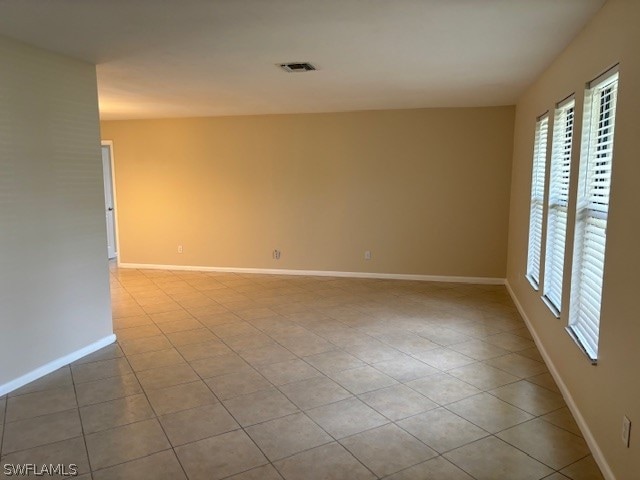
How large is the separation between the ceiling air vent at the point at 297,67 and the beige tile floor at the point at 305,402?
7.53 ft

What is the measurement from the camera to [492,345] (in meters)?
3.96

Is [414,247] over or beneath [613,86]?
beneath

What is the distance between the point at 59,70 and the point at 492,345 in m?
4.02

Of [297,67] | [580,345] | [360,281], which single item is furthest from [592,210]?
[360,281]

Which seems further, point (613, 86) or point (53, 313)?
point (53, 313)

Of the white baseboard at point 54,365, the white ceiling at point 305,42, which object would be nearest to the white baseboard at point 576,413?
the white ceiling at point 305,42

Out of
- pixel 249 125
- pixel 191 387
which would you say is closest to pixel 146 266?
pixel 249 125

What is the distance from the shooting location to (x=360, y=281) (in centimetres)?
643

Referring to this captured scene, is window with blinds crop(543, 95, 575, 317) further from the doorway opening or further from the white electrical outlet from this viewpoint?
the doorway opening

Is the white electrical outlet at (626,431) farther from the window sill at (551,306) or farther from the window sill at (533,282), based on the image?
the window sill at (533,282)

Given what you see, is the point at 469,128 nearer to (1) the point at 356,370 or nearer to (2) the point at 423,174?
(2) the point at 423,174

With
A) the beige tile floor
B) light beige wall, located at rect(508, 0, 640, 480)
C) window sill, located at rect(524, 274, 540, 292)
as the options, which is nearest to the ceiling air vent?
light beige wall, located at rect(508, 0, 640, 480)

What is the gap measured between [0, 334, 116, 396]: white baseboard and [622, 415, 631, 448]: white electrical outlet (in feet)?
11.6

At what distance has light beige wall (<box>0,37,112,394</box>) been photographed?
10.1ft
